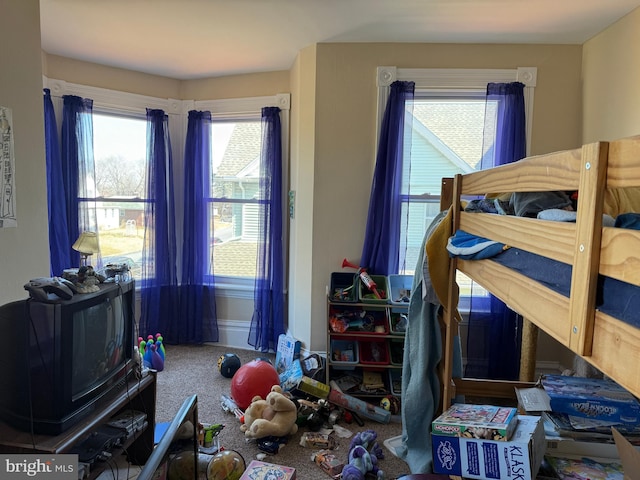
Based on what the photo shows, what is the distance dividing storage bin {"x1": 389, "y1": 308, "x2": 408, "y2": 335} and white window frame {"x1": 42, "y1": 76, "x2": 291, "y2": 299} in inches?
44.8

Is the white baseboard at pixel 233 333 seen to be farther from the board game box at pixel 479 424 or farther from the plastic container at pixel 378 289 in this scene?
the board game box at pixel 479 424

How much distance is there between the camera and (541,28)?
256 cm

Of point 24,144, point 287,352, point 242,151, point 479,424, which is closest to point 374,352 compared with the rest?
point 287,352

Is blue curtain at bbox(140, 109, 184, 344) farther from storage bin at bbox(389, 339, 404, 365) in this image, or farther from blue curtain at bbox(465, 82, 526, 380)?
blue curtain at bbox(465, 82, 526, 380)

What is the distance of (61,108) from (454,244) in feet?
10.4

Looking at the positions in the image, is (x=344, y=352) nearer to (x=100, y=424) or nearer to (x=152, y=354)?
(x=152, y=354)

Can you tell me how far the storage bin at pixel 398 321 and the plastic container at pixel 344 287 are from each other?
0.29 meters

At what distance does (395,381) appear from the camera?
9.06 feet

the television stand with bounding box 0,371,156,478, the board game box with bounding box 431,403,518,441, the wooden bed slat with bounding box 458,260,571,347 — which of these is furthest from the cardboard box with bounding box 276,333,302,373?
the wooden bed slat with bounding box 458,260,571,347

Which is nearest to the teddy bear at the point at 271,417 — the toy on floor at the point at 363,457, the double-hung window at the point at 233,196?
the toy on floor at the point at 363,457

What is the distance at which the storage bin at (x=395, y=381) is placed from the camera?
2685 mm

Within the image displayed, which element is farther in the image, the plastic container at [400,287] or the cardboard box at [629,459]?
the plastic container at [400,287]

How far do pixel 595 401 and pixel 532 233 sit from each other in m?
1.10

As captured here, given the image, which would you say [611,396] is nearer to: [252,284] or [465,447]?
[465,447]
